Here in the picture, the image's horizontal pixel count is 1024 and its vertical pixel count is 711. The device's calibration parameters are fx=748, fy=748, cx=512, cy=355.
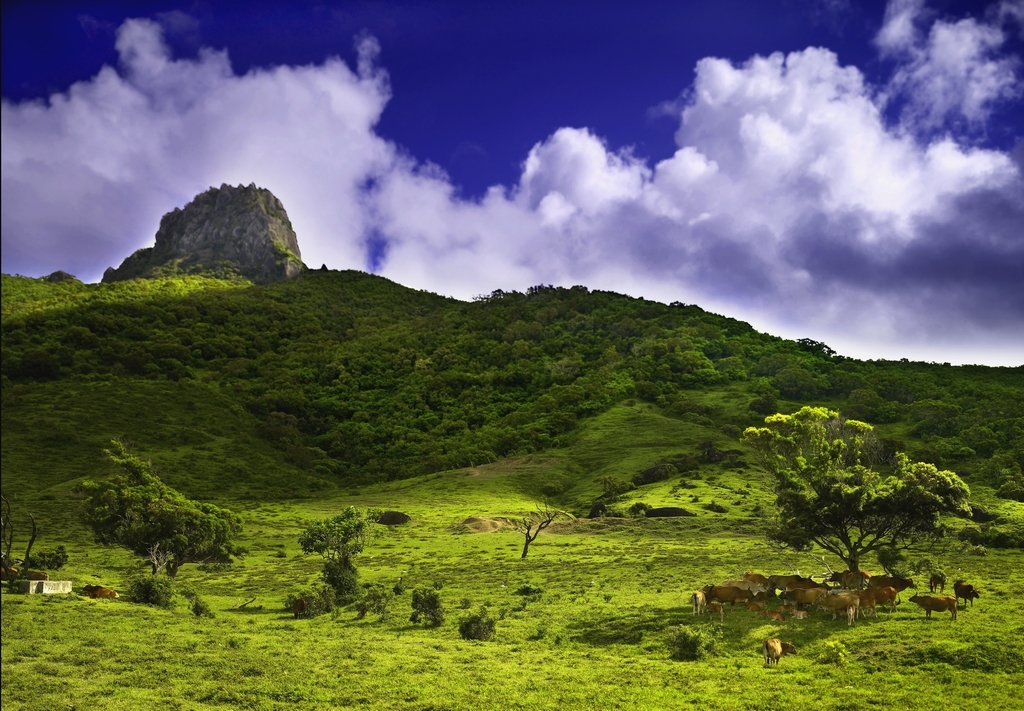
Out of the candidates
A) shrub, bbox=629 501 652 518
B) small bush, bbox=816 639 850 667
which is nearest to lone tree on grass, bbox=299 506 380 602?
small bush, bbox=816 639 850 667

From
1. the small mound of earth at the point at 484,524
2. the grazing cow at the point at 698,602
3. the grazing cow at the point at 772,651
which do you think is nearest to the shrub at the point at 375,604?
the grazing cow at the point at 698,602

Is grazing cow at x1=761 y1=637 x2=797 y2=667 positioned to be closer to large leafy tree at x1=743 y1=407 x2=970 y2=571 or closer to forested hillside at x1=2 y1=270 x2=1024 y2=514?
large leafy tree at x1=743 y1=407 x2=970 y2=571

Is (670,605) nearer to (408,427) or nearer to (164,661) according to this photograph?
(164,661)

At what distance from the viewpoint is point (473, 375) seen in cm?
15438

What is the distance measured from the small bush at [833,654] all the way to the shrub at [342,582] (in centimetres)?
2310

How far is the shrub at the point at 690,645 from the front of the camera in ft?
77.6

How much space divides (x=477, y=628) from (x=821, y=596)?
12.9 metres

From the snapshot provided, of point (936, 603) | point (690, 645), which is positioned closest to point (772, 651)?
point (690, 645)

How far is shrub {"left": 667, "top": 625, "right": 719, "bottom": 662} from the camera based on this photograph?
2366 cm

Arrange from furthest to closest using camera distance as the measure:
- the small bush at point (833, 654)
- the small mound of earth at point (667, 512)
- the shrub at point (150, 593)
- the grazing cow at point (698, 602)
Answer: the small mound of earth at point (667, 512)
the shrub at point (150, 593)
the grazing cow at point (698, 602)
the small bush at point (833, 654)

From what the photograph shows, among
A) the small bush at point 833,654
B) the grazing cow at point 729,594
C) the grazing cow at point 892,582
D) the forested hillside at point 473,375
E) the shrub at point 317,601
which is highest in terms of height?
the forested hillside at point 473,375

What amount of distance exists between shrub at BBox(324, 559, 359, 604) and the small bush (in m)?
23.1

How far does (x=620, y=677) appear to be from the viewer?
2200 centimetres

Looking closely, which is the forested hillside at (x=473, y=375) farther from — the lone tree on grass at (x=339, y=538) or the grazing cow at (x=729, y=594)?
the grazing cow at (x=729, y=594)
